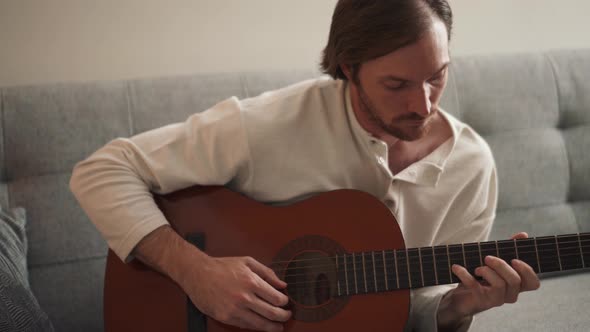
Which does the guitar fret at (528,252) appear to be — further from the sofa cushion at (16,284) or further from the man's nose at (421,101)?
the sofa cushion at (16,284)

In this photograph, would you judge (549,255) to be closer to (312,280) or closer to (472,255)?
(472,255)

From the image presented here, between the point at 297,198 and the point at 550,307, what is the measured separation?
2.29 ft

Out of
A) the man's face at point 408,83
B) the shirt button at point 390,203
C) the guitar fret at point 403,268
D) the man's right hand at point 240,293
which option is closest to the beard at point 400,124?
the man's face at point 408,83

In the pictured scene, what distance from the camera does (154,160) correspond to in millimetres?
1263

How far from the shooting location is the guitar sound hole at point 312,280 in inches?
45.7

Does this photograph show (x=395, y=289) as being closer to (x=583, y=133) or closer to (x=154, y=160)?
(x=154, y=160)

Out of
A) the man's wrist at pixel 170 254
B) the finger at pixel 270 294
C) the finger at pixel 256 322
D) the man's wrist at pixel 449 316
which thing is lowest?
the man's wrist at pixel 449 316

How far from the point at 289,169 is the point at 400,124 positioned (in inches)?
10.0

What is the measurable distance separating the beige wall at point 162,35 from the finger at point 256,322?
0.94 m

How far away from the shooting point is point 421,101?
1185 mm

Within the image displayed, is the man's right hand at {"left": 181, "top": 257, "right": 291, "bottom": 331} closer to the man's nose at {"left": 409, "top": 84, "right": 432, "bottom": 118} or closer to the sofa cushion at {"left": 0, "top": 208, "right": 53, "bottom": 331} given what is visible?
the sofa cushion at {"left": 0, "top": 208, "right": 53, "bottom": 331}

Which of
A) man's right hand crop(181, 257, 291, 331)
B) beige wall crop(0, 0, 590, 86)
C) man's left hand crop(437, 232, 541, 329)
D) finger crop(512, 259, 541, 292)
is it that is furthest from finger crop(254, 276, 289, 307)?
beige wall crop(0, 0, 590, 86)

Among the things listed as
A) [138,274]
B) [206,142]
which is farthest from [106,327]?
[206,142]

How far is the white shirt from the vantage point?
4.08ft
